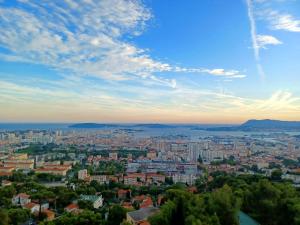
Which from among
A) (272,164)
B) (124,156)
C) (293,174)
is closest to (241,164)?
(272,164)

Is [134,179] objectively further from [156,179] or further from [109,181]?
[109,181]

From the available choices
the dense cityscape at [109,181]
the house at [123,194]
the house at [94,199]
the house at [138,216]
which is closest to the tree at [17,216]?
the dense cityscape at [109,181]

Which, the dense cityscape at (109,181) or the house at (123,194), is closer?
the dense cityscape at (109,181)

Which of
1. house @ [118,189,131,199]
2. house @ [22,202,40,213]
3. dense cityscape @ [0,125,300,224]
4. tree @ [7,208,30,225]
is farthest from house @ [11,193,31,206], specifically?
house @ [118,189,131,199]

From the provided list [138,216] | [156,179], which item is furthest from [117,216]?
[156,179]

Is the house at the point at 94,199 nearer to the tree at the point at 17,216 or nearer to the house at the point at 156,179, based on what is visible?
the tree at the point at 17,216

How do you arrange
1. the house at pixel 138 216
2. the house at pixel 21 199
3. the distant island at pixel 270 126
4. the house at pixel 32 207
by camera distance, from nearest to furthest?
the house at pixel 138 216 → the house at pixel 32 207 → the house at pixel 21 199 → the distant island at pixel 270 126

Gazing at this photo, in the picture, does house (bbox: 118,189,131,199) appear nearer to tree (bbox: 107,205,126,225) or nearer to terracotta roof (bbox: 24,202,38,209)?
terracotta roof (bbox: 24,202,38,209)

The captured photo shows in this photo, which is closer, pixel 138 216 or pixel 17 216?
pixel 138 216

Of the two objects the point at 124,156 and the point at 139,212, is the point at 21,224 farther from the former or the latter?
the point at 124,156
